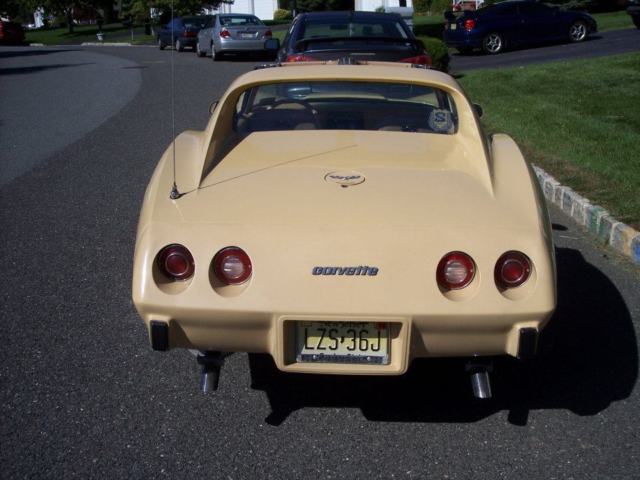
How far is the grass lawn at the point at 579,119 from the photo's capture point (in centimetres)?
731

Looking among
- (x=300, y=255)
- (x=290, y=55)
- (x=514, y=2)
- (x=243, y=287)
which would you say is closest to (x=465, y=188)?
(x=300, y=255)

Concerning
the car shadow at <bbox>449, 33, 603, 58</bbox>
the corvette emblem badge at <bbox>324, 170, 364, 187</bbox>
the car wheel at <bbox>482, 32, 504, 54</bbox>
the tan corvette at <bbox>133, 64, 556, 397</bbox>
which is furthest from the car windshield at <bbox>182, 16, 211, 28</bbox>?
the tan corvette at <bbox>133, 64, 556, 397</bbox>

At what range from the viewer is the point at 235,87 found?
4297 mm

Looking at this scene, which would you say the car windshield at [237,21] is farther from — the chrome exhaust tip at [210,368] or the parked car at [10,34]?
the parked car at [10,34]

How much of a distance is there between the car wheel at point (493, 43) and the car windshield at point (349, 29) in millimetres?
12175

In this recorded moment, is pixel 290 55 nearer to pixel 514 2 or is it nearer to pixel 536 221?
pixel 536 221

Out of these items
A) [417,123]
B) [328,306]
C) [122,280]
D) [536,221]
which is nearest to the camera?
[328,306]

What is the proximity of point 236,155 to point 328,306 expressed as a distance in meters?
1.21

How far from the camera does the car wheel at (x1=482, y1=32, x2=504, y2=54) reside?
22.6 metres

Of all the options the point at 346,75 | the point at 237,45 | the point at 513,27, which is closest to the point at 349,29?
the point at 346,75

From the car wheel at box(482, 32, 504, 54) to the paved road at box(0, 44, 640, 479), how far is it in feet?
59.0

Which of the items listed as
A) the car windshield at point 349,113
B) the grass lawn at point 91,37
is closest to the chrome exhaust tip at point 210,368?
the car windshield at point 349,113

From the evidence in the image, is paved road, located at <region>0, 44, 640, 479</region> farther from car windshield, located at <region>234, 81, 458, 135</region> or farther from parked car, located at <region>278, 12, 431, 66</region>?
parked car, located at <region>278, 12, 431, 66</region>

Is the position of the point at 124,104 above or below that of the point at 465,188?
below
